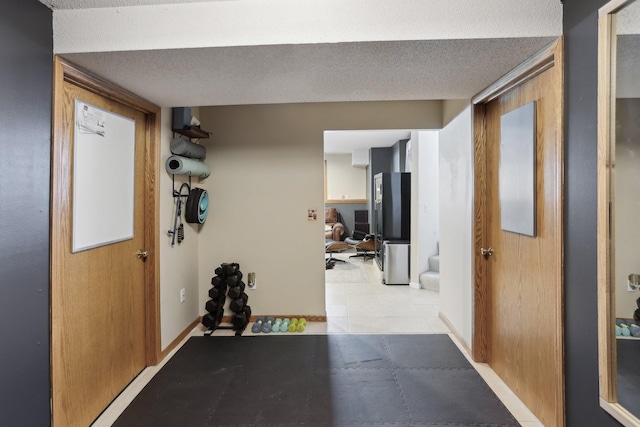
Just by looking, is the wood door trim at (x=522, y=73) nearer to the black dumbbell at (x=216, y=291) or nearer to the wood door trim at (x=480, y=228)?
the wood door trim at (x=480, y=228)

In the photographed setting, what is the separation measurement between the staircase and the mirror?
3.09m

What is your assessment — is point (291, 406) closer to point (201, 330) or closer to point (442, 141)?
point (201, 330)

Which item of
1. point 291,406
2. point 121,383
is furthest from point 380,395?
point 121,383

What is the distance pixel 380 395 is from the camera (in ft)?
6.82

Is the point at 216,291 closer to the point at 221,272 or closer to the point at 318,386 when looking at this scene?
the point at 221,272

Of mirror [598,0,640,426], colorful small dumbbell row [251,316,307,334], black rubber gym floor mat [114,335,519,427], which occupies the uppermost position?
mirror [598,0,640,426]

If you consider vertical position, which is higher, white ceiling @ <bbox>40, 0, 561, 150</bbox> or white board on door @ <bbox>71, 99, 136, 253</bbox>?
white ceiling @ <bbox>40, 0, 561, 150</bbox>

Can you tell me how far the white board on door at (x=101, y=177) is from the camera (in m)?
1.78

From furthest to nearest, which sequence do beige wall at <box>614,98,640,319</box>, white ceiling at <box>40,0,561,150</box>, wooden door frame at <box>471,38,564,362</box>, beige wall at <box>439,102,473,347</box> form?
1. beige wall at <box>439,102,473,347</box>
2. wooden door frame at <box>471,38,564,362</box>
3. white ceiling at <box>40,0,561,150</box>
4. beige wall at <box>614,98,640,319</box>

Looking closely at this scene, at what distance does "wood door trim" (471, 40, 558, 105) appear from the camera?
63.9 inches

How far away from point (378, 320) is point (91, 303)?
253cm

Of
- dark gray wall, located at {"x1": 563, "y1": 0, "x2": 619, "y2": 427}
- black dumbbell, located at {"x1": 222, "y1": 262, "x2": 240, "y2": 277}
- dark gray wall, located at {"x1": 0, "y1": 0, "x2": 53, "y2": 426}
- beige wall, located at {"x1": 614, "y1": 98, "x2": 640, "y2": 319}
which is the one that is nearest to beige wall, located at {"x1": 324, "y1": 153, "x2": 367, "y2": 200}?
black dumbbell, located at {"x1": 222, "y1": 262, "x2": 240, "y2": 277}

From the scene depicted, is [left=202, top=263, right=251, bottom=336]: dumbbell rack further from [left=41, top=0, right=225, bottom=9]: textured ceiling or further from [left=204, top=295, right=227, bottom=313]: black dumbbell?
[left=41, top=0, right=225, bottom=9]: textured ceiling

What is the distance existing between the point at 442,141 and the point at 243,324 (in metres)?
2.68
